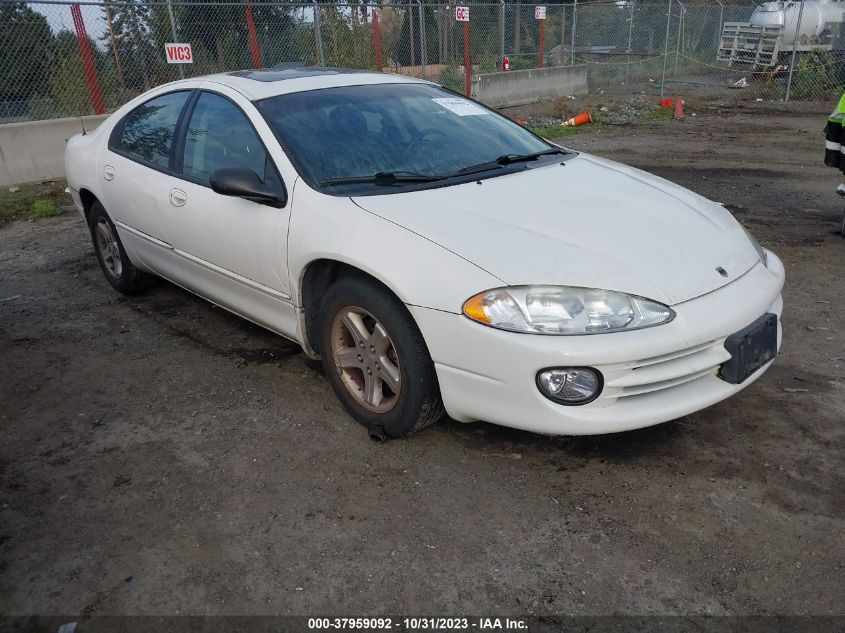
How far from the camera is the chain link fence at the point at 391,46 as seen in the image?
10109 mm

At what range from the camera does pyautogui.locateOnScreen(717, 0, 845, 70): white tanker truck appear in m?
A: 18.5

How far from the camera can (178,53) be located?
35.5ft

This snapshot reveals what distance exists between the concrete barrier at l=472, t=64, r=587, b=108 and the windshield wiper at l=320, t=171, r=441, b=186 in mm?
12042

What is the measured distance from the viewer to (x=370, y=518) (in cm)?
273

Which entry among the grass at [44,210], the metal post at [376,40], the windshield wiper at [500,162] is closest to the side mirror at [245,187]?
the windshield wiper at [500,162]

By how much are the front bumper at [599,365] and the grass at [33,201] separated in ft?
22.2

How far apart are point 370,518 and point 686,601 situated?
45.3 inches

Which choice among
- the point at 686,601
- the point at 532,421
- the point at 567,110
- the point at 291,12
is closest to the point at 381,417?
the point at 532,421

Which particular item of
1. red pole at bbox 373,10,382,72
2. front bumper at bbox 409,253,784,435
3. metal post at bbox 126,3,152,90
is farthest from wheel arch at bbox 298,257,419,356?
red pole at bbox 373,10,382,72

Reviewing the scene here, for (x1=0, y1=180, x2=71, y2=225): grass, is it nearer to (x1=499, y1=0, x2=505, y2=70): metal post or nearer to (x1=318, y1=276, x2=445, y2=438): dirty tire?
(x1=318, y1=276, x2=445, y2=438): dirty tire

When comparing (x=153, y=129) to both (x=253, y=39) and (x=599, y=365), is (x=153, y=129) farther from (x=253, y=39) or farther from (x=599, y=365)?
(x=253, y=39)

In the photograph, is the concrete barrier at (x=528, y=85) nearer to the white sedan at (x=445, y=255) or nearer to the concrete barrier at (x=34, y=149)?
the concrete barrier at (x=34, y=149)

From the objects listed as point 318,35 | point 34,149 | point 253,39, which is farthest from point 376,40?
point 34,149

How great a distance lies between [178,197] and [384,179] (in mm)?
1369
